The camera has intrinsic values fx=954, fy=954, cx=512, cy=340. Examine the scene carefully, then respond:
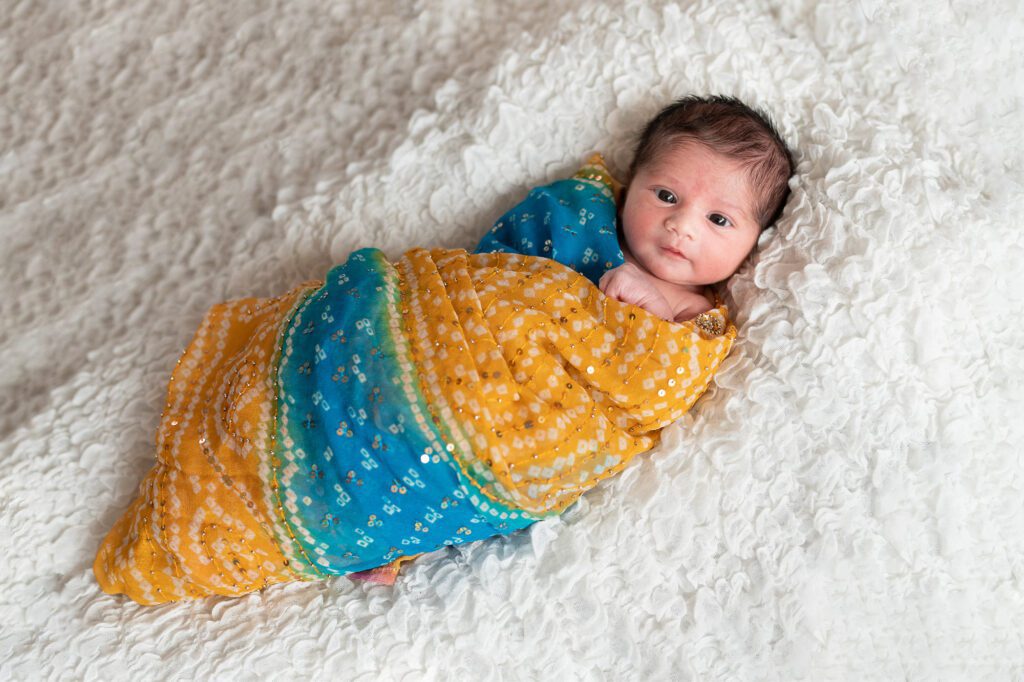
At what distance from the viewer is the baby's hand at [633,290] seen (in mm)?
1219

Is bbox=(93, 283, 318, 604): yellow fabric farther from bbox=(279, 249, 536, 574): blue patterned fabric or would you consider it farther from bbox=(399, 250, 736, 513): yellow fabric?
bbox=(399, 250, 736, 513): yellow fabric

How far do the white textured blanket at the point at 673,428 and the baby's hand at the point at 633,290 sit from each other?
0.37 ft

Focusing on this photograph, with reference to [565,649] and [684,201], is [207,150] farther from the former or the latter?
[565,649]

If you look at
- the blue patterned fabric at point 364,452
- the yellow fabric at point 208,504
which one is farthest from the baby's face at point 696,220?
the yellow fabric at point 208,504

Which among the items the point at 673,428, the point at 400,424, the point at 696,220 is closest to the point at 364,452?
the point at 400,424

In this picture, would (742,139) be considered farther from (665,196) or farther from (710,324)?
(710,324)

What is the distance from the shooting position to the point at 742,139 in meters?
1.27

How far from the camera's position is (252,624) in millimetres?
1187

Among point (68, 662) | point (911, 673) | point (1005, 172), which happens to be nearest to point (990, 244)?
point (1005, 172)

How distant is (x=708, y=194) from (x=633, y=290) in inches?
6.7

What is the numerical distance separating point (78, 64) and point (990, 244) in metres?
1.49

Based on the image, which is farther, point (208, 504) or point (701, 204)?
point (701, 204)

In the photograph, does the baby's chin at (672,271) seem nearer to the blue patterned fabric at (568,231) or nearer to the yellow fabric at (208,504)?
the blue patterned fabric at (568,231)

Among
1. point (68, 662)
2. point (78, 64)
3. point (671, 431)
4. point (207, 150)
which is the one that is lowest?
point (68, 662)
